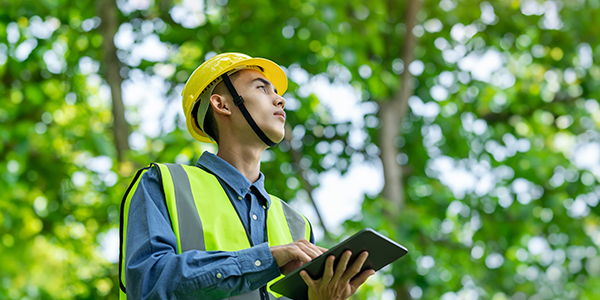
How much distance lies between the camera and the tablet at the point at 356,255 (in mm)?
1472

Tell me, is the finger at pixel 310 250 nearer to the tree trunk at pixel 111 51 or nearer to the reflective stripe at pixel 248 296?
the reflective stripe at pixel 248 296

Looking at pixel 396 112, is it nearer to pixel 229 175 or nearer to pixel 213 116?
pixel 213 116

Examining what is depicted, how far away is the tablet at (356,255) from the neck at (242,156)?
0.57 m

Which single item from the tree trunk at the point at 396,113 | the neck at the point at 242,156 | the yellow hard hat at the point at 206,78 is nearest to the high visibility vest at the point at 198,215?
the neck at the point at 242,156

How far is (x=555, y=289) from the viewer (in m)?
7.57

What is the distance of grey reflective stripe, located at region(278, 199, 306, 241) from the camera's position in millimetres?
2201

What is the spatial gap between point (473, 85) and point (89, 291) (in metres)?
5.07

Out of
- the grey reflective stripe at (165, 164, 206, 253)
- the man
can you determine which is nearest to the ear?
the man

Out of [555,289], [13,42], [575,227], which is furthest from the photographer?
[555,289]

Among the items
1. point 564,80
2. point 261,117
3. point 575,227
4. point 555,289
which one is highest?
point 261,117

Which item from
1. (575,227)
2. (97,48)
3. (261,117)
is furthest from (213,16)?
(575,227)

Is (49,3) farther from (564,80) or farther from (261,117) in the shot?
(564,80)

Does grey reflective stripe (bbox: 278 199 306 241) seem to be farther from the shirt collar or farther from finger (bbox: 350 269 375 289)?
finger (bbox: 350 269 375 289)

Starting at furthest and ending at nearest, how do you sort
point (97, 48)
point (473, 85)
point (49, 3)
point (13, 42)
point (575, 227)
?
point (473, 85)
point (575, 227)
point (97, 48)
point (13, 42)
point (49, 3)
